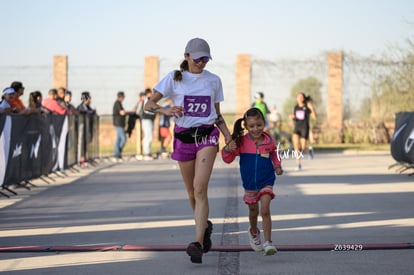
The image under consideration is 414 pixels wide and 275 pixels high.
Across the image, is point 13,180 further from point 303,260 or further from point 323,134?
point 323,134

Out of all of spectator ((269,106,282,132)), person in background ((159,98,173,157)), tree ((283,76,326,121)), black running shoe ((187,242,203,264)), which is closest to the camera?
black running shoe ((187,242,203,264))

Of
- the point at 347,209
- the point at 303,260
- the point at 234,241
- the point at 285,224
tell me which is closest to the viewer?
the point at 303,260

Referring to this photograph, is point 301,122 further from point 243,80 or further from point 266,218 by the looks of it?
point 243,80

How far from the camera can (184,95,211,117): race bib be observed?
923cm

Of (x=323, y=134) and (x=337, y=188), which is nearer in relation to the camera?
(x=337, y=188)

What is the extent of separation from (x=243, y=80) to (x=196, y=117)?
31.9 metres

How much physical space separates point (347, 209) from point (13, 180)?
5.55 meters

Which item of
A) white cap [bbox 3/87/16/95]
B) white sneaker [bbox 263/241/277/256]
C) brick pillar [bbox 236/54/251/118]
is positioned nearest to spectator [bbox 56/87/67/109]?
white cap [bbox 3/87/16/95]

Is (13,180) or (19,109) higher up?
(19,109)

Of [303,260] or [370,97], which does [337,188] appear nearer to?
[303,260]

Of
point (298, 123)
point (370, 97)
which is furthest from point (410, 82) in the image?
point (298, 123)

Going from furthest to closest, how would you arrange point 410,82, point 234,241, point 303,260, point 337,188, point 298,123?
1. point 410,82
2. point 298,123
3. point 337,188
4. point 234,241
5. point 303,260

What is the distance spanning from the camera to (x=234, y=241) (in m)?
10.2

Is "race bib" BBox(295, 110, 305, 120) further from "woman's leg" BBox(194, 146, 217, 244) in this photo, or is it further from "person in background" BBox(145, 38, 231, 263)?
"woman's leg" BBox(194, 146, 217, 244)
